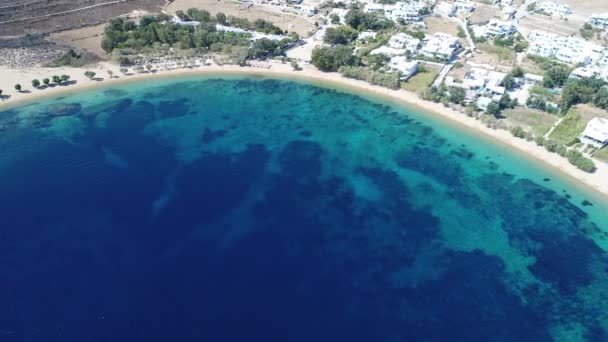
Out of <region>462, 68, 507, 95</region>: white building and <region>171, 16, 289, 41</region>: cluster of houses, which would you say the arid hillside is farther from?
<region>462, 68, 507, 95</region>: white building

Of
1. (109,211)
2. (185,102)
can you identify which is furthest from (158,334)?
(185,102)

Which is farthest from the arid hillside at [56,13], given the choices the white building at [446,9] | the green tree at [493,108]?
the green tree at [493,108]

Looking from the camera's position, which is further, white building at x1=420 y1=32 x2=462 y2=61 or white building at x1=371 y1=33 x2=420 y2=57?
white building at x1=420 y1=32 x2=462 y2=61

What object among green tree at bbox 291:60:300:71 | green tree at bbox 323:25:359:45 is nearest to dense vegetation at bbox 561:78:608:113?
Answer: green tree at bbox 323:25:359:45

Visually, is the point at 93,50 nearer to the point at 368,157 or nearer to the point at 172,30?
the point at 172,30

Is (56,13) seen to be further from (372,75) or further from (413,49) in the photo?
(413,49)
